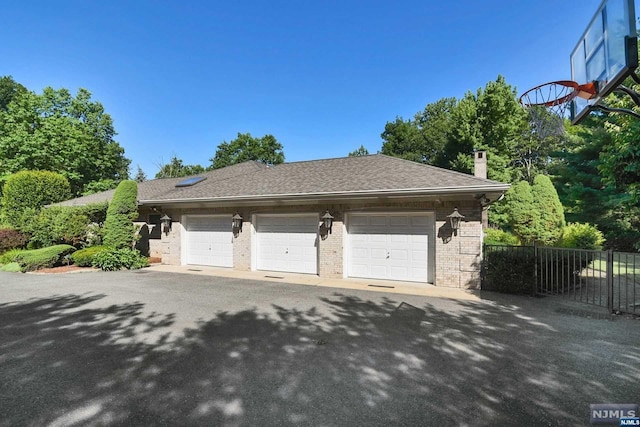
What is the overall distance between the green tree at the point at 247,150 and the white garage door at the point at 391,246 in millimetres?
34180

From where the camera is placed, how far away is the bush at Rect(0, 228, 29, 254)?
14.4 m

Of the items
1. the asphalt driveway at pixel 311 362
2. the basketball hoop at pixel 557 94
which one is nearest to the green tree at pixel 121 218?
the asphalt driveway at pixel 311 362

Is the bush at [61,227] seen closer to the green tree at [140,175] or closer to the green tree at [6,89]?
the green tree at [140,175]

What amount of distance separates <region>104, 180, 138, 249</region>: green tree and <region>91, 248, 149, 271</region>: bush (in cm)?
49

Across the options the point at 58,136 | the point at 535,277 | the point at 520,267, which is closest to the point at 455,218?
the point at 520,267

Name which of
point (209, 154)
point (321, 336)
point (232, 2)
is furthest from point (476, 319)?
point (209, 154)

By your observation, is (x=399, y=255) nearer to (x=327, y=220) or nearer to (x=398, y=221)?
(x=398, y=221)

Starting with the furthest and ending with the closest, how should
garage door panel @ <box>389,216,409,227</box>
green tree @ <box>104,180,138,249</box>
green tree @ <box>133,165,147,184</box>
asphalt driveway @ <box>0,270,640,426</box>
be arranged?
1. green tree @ <box>133,165,147,184</box>
2. green tree @ <box>104,180,138,249</box>
3. garage door panel @ <box>389,216,409,227</box>
4. asphalt driveway @ <box>0,270,640,426</box>

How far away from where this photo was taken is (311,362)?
3.95 meters

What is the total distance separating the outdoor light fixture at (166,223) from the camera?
12855 millimetres

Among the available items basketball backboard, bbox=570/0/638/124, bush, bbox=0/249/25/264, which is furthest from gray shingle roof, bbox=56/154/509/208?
bush, bbox=0/249/25/264

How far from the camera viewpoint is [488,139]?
24328mm

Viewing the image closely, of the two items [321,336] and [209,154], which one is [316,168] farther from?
[209,154]

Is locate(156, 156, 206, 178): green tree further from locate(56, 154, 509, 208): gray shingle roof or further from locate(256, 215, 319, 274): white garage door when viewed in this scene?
locate(256, 215, 319, 274): white garage door
